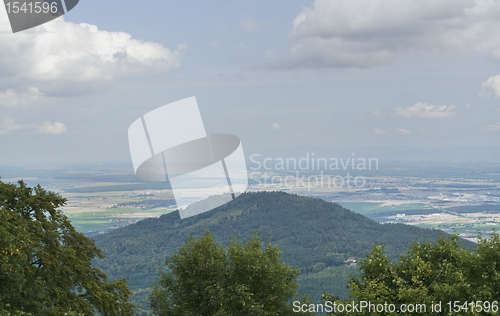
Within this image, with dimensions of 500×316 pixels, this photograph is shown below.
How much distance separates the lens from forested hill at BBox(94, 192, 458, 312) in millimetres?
129875

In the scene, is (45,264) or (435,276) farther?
(435,276)

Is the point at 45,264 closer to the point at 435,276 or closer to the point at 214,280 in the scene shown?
the point at 214,280

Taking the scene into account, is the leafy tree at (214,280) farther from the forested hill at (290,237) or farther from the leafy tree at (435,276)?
the forested hill at (290,237)

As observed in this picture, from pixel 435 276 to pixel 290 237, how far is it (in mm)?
160486

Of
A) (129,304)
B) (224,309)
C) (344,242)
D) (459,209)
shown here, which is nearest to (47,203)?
(129,304)

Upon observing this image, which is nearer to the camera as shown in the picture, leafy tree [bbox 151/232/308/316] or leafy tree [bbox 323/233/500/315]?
leafy tree [bbox 323/233/500/315]

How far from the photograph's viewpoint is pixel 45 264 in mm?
15961

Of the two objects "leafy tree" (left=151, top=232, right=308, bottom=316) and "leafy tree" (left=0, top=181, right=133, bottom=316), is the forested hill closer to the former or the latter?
"leafy tree" (left=151, top=232, right=308, bottom=316)

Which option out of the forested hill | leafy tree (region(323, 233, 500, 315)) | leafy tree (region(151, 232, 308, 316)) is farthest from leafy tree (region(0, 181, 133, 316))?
the forested hill

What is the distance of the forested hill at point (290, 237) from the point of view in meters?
130

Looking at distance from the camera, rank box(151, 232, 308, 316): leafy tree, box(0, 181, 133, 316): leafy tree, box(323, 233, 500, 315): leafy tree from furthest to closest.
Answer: box(151, 232, 308, 316): leafy tree
box(323, 233, 500, 315): leafy tree
box(0, 181, 133, 316): leafy tree

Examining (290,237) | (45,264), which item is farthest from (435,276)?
(290,237)

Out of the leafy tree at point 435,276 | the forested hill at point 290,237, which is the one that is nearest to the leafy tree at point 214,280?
the leafy tree at point 435,276

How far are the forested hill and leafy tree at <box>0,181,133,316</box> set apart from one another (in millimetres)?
92000
